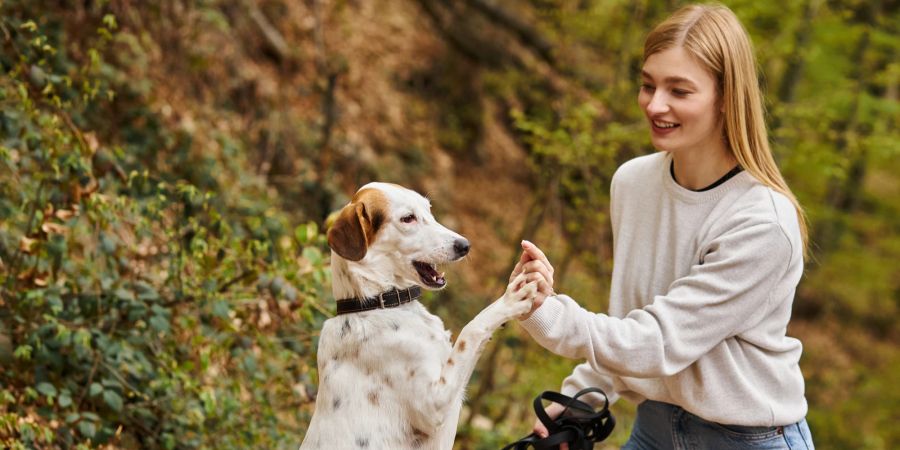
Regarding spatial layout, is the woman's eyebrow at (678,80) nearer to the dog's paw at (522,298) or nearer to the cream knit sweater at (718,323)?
the cream knit sweater at (718,323)

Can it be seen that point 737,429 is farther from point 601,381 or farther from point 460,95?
point 460,95

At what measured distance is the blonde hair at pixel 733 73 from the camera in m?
2.80


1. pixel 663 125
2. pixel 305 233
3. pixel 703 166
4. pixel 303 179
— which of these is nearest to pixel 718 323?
pixel 703 166

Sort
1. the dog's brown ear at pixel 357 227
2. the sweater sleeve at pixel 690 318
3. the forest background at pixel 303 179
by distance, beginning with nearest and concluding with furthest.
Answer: the sweater sleeve at pixel 690 318 < the dog's brown ear at pixel 357 227 < the forest background at pixel 303 179

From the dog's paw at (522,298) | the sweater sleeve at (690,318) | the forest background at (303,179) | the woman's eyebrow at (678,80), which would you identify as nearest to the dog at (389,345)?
the dog's paw at (522,298)

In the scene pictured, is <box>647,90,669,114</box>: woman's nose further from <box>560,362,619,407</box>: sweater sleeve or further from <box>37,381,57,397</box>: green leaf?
<box>37,381,57,397</box>: green leaf

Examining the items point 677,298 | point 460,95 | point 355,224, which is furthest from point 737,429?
point 460,95

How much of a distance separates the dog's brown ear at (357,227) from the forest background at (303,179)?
3.92ft

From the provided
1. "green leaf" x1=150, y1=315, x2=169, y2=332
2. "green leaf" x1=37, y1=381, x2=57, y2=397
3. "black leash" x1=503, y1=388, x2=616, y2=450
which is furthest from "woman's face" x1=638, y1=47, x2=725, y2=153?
"green leaf" x1=37, y1=381, x2=57, y2=397

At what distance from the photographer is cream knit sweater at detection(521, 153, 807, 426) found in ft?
8.71

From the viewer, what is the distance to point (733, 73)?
111 inches

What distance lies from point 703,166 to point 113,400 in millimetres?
2849

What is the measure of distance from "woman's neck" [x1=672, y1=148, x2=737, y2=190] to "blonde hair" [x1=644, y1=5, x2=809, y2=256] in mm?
41

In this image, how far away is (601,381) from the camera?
3.25 metres
